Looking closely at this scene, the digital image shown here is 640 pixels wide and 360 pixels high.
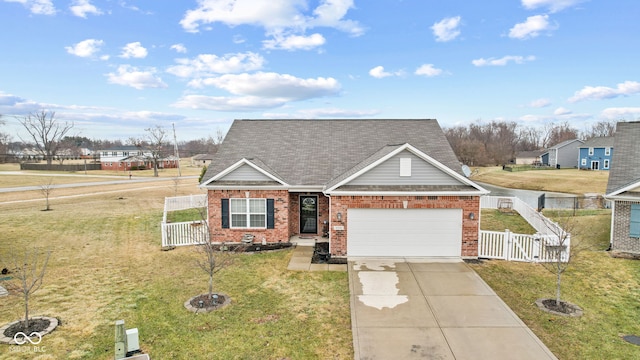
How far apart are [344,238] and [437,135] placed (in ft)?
28.2

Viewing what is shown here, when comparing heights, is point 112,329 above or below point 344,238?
below

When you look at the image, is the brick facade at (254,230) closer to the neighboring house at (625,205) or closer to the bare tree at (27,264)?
the bare tree at (27,264)

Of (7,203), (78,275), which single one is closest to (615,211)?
(78,275)

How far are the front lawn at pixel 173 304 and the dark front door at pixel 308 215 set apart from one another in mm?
2333

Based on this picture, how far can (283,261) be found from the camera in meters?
13.7

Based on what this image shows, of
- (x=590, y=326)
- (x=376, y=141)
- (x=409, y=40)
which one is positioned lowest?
(x=590, y=326)

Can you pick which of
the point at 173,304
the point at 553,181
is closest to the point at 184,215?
the point at 173,304

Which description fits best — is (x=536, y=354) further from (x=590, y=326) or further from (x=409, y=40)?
(x=409, y=40)

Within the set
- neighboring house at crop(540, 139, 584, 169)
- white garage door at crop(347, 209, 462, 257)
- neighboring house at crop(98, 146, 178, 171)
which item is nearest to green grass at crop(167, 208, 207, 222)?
white garage door at crop(347, 209, 462, 257)

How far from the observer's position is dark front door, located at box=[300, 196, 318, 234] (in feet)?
55.3

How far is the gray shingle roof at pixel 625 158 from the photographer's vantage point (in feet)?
49.3

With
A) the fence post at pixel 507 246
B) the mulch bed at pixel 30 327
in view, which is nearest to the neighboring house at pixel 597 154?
the fence post at pixel 507 246

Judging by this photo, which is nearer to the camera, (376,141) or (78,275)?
(78,275)

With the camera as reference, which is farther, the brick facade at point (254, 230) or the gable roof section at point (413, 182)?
the brick facade at point (254, 230)
